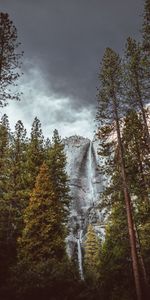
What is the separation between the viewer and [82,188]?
227ft

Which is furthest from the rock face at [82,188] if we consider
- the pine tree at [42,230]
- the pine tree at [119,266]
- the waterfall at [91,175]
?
the pine tree at [42,230]

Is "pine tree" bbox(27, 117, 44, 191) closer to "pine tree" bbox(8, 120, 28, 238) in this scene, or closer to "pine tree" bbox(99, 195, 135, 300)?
"pine tree" bbox(8, 120, 28, 238)

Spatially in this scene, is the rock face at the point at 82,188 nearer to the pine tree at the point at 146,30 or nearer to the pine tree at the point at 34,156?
the pine tree at the point at 34,156

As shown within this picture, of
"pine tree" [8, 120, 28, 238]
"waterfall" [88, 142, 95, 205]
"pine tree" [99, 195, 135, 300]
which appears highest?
"waterfall" [88, 142, 95, 205]

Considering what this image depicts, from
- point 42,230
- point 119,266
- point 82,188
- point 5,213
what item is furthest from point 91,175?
point 119,266

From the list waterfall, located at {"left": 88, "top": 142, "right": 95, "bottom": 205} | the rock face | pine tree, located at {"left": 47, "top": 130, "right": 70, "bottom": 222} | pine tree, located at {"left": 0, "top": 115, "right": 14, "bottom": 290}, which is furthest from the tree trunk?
waterfall, located at {"left": 88, "top": 142, "right": 95, "bottom": 205}

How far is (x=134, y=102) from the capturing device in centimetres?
2064

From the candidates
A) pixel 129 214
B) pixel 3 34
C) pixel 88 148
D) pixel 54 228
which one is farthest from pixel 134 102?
pixel 88 148

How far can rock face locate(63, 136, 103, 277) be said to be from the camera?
203 ft

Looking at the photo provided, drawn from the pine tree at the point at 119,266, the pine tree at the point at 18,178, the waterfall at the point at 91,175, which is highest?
the waterfall at the point at 91,175

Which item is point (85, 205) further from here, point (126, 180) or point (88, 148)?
point (126, 180)

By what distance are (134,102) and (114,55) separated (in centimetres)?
521

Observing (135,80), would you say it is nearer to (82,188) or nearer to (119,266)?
(119,266)

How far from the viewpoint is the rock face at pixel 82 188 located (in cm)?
6180
